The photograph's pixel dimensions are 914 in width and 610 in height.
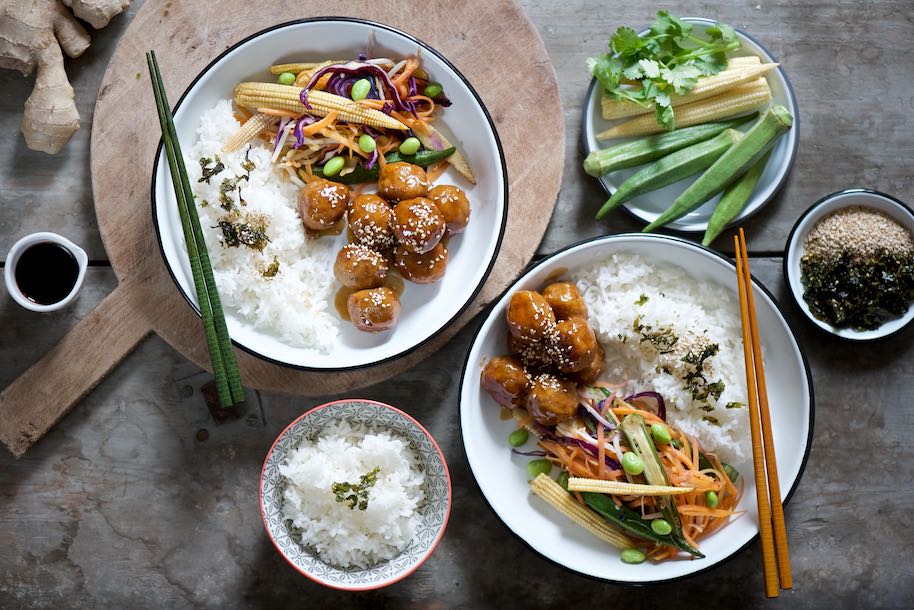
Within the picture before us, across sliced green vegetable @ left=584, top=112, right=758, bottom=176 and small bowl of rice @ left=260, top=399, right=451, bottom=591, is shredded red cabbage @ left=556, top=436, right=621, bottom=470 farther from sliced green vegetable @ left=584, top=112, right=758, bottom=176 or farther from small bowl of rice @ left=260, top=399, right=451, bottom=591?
sliced green vegetable @ left=584, top=112, right=758, bottom=176

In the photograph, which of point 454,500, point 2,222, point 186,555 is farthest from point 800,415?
point 2,222

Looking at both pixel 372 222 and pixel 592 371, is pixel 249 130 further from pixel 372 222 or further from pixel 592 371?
pixel 592 371

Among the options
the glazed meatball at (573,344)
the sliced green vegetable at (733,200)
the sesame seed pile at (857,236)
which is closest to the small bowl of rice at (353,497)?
the glazed meatball at (573,344)

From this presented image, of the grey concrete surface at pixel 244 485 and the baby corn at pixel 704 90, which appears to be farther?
the grey concrete surface at pixel 244 485

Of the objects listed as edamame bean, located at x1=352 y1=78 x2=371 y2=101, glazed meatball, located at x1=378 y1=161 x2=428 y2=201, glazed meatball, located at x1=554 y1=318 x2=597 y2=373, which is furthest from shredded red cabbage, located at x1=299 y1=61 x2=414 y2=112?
glazed meatball, located at x1=554 y1=318 x2=597 y2=373

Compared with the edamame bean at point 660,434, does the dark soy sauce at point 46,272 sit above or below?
above

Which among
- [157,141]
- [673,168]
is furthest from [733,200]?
[157,141]

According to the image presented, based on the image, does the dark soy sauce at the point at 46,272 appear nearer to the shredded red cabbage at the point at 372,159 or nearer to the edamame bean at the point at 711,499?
the shredded red cabbage at the point at 372,159
